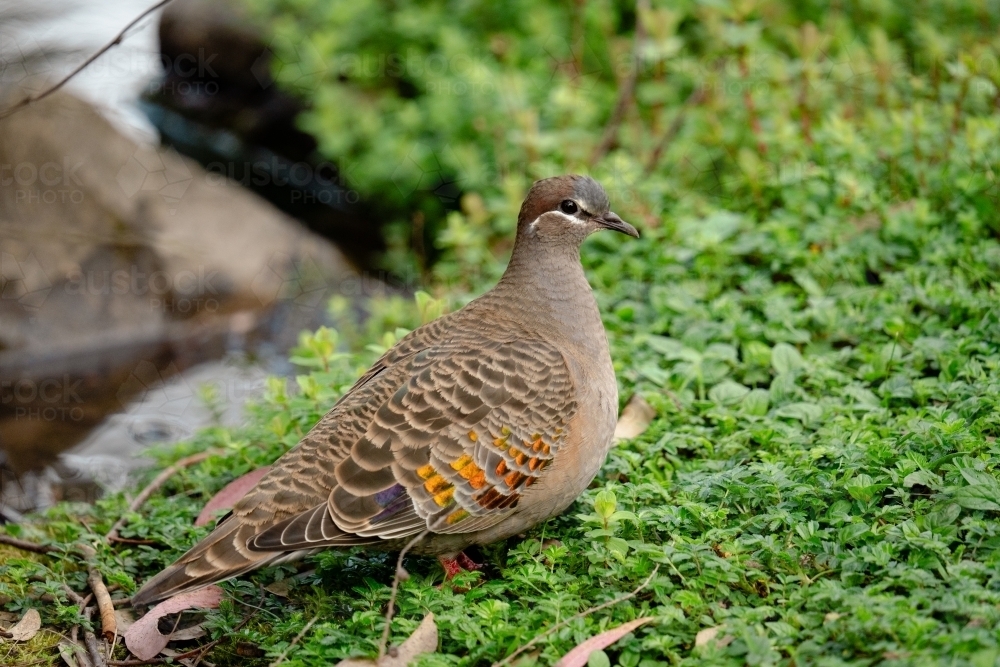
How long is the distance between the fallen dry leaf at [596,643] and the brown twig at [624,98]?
441cm

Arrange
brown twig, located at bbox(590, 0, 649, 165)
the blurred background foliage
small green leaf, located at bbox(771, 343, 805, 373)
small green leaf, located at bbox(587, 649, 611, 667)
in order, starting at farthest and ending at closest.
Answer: brown twig, located at bbox(590, 0, 649, 165) → the blurred background foliage → small green leaf, located at bbox(771, 343, 805, 373) → small green leaf, located at bbox(587, 649, 611, 667)

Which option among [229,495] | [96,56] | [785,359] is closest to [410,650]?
[229,495]

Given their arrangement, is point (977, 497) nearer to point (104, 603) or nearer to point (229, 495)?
point (229, 495)

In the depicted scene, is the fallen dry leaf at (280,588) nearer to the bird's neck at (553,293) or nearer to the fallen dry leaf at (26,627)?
the fallen dry leaf at (26,627)

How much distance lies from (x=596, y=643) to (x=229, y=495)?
6.56ft

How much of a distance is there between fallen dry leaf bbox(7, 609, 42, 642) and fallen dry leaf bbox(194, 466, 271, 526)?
75 cm

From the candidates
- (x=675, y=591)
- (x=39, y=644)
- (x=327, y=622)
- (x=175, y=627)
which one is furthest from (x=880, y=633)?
(x=39, y=644)

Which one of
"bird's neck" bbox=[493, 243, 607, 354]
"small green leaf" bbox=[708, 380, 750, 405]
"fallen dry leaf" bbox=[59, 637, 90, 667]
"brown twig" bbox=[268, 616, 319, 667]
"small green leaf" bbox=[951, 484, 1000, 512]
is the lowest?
"fallen dry leaf" bbox=[59, 637, 90, 667]

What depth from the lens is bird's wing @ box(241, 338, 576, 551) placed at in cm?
364

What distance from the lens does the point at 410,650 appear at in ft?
11.1

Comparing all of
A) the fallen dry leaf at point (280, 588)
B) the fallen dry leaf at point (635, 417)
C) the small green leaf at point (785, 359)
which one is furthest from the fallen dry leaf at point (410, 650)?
the small green leaf at point (785, 359)

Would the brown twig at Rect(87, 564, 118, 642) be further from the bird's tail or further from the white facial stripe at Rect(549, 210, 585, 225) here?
the white facial stripe at Rect(549, 210, 585, 225)

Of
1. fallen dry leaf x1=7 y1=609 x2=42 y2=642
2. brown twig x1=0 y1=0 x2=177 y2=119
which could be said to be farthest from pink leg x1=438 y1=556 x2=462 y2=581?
brown twig x1=0 y1=0 x2=177 y2=119

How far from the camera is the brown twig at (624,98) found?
23.6 feet
